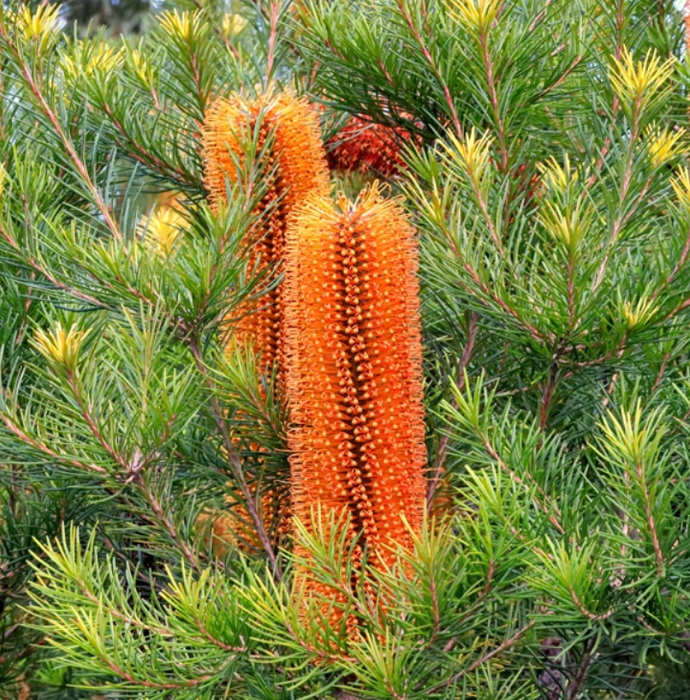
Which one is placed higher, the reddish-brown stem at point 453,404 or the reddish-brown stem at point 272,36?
the reddish-brown stem at point 272,36

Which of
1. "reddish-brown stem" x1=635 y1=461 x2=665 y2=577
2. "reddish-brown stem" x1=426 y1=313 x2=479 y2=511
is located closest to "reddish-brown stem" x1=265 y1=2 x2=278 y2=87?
"reddish-brown stem" x1=426 y1=313 x2=479 y2=511

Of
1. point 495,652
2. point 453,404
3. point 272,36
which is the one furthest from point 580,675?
point 272,36

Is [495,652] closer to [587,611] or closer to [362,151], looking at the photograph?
[587,611]

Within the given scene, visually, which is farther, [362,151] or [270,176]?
[362,151]

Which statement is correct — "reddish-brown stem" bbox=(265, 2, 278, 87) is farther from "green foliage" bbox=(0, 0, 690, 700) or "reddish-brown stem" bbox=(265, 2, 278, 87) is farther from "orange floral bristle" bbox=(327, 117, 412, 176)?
"orange floral bristle" bbox=(327, 117, 412, 176)

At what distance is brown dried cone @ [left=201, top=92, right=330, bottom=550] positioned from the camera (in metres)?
1.03

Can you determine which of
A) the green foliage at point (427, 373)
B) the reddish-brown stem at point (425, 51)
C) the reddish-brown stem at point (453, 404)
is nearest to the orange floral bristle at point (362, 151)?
the green foliage at point (427, 373)

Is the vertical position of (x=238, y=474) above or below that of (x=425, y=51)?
below

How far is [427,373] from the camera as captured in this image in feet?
3.69

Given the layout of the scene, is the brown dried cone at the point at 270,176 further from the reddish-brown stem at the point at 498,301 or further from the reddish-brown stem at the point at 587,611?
the reddish-brown stem at the point at 587,611

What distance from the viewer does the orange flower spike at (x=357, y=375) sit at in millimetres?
873

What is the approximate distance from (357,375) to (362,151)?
1.79 feet

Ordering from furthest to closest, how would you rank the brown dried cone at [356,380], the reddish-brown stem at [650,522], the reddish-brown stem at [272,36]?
the reddish-brown stem at [272,36] → the brown dried cone at [356,380] → the reddish-brown stem at [650,522]

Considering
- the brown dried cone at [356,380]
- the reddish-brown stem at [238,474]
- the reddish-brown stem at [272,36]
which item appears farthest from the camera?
the reddish-brown stem at [272,36]
